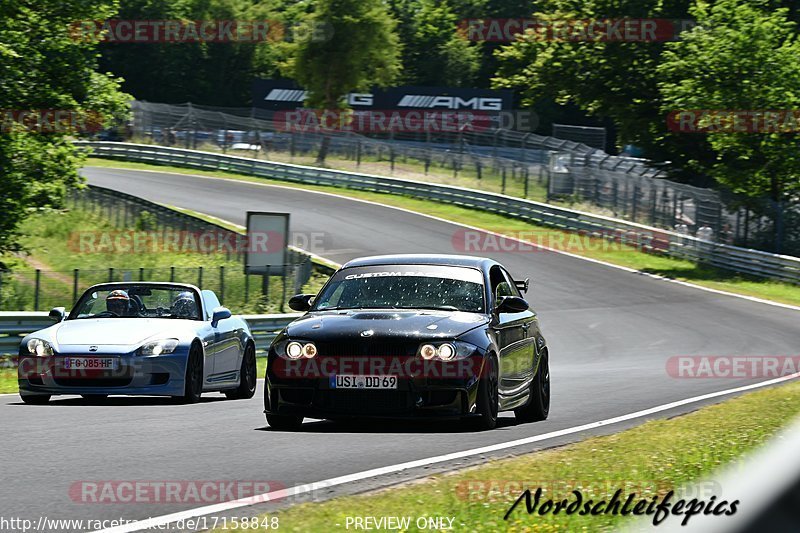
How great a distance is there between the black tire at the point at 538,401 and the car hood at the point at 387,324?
1.48 metres

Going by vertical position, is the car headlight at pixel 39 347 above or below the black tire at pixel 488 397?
below

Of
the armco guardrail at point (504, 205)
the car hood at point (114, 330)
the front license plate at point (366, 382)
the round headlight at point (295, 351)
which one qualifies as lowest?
the armco guardrail at point (504, 205)

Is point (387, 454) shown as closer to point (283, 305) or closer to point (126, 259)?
point (283, 305)

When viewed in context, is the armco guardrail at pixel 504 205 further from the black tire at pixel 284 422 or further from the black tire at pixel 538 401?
the black tire at pixel 284 422

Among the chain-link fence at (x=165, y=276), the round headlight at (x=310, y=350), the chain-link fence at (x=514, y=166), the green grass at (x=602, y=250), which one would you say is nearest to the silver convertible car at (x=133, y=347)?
the round headlight at (x=310, y=350)

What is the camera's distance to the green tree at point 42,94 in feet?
88.0

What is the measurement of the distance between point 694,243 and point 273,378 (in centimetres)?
3379

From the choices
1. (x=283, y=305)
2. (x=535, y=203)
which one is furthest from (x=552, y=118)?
(x=283, y=305)

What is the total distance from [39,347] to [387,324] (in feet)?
14.8

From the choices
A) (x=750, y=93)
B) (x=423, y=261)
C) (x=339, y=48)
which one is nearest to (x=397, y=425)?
(x=423, y=261)

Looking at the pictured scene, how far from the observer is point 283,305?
28.5m

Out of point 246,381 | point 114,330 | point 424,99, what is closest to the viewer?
point 114,330

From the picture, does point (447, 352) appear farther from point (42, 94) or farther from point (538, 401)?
point (42, 94)

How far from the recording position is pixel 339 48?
6731 cm
